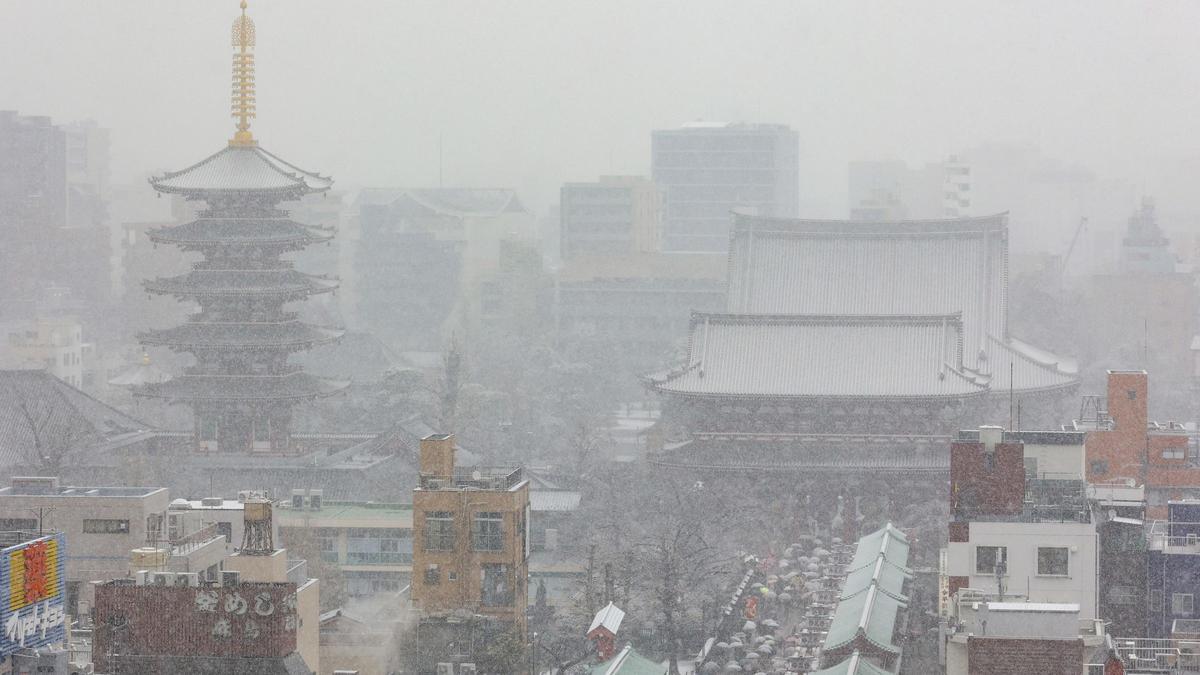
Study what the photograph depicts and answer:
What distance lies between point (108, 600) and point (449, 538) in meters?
5.87

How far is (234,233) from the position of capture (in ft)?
126

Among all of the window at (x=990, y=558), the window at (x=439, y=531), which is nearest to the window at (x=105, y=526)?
the window at (x=439, y=531)

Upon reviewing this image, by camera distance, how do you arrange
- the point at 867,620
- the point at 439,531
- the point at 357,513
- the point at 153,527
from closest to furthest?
the point at 867,620, the point at 439,531, the point at 153,527, the point at 357,513

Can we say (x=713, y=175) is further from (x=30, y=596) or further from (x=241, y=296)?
(x=30, y=596)

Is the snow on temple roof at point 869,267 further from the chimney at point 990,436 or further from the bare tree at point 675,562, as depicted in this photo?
the chimney at point 990,436

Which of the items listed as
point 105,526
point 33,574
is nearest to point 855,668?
point 33,574

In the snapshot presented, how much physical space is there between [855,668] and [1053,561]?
2443mm

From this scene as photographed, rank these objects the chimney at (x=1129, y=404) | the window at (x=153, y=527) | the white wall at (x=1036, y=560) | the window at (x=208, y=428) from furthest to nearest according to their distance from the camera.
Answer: the window at (x=208, y=428) < the chimney at (x=1129, y=404) < the window at (x=153, y=527) < the white wall at (x=1036, y=560)

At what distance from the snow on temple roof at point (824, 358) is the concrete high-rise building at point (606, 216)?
4020 cm

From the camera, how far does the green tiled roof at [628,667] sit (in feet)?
63.0

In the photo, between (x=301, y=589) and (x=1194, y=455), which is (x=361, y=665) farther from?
(x=1194, y=455)

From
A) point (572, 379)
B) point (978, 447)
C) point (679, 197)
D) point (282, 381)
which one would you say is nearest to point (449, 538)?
point (978, 447)

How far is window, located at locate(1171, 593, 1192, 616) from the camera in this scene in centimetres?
2062

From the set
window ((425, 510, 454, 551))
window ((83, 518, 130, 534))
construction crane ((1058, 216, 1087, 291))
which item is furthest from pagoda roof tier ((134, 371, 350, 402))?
construction crane ((1058, 216, 1087, 291))
